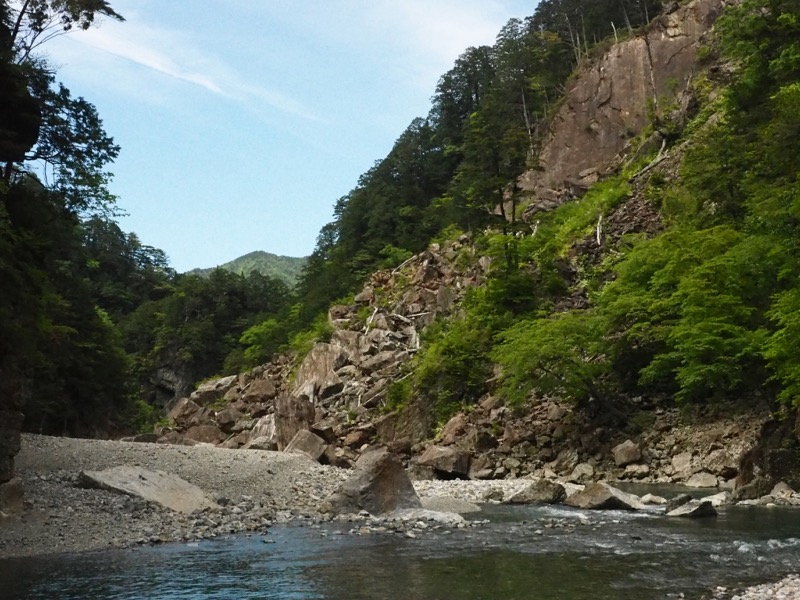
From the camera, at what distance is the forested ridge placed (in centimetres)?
2038

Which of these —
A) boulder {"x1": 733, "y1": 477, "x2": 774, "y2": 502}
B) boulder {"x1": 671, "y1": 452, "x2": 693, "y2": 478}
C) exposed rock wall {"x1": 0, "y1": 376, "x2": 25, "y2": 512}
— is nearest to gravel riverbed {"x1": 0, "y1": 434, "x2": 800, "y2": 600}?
exposed rock wall {"x1": 0, "y1": 376, "x2": 25, "y2": 512}

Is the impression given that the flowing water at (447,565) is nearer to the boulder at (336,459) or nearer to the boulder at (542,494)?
the boulder at (542,494)

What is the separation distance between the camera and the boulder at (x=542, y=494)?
21141 millimetres

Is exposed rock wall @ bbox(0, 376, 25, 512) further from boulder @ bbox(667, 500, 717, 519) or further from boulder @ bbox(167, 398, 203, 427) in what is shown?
boulder @ bbox(167, 398, 203, 427)

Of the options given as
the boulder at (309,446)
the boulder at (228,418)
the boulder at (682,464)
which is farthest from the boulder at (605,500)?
the boulder at (228,418)

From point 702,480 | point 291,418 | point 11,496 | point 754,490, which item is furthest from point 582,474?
point 11,496

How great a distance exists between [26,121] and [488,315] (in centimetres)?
2663

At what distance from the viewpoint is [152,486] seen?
18.1m

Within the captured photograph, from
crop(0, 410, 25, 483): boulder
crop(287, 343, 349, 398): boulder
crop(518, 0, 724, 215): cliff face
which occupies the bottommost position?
crop(0, 410, 25, 483): boulder

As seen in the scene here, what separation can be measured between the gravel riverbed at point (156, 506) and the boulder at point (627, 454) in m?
3.61

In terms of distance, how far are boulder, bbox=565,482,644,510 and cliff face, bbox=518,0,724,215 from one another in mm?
34029

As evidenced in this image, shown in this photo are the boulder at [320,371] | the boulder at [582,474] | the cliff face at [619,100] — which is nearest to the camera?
the boulder at [582,474]

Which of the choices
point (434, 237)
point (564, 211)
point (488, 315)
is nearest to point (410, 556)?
point (488, 315)

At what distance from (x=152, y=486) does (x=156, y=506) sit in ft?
3.78
